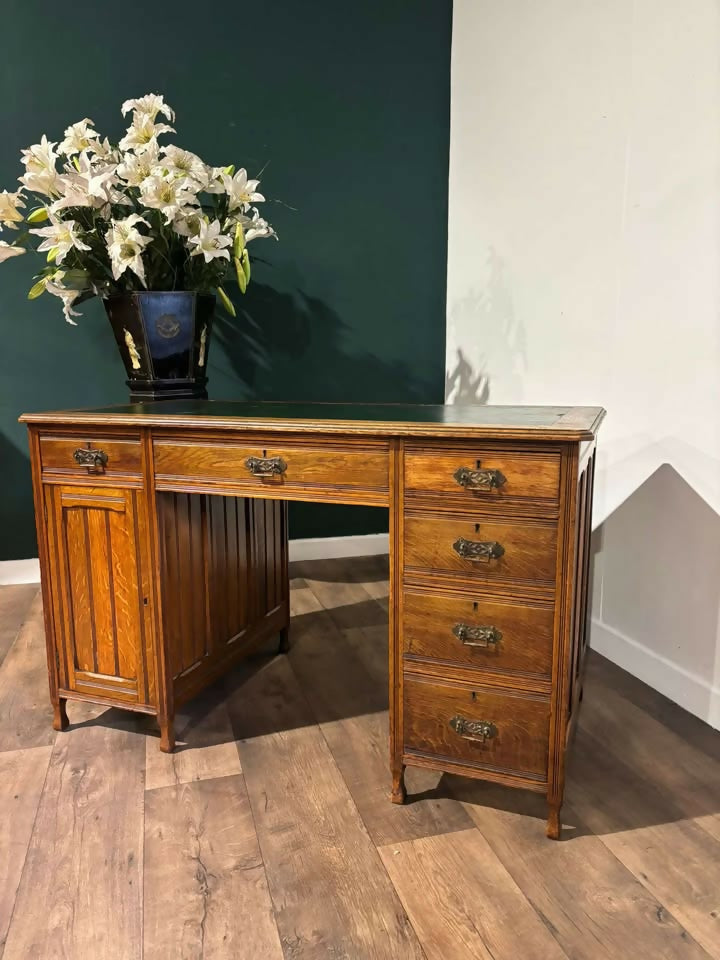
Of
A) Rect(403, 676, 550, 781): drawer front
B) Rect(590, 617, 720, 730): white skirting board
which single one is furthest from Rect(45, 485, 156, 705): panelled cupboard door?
Rect(590, 617, 720, 730): white skirting board

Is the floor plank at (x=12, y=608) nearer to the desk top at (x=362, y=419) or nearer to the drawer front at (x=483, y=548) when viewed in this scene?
the desk top at (x=362, y=419)

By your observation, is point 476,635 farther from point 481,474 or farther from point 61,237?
point 61,237

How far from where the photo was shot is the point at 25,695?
205 cm

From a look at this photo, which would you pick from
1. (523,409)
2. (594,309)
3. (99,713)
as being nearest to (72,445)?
(99,713)

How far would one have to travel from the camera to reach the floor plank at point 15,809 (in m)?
1.30

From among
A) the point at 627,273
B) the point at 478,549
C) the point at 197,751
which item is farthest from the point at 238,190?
the point at 197,751

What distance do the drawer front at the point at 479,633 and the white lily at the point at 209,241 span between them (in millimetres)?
1055

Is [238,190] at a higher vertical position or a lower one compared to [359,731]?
higher

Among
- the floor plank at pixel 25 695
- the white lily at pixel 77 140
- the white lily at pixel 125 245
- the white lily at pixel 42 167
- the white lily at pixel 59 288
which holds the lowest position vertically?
the floor plank at pixel 25 695

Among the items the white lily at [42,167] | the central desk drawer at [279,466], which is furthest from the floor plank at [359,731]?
the white lily at [42,167]

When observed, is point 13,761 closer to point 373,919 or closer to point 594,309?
point 373,919

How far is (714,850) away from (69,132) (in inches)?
86.9

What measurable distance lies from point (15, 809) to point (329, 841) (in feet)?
2.21

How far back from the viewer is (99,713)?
6.42 feet
